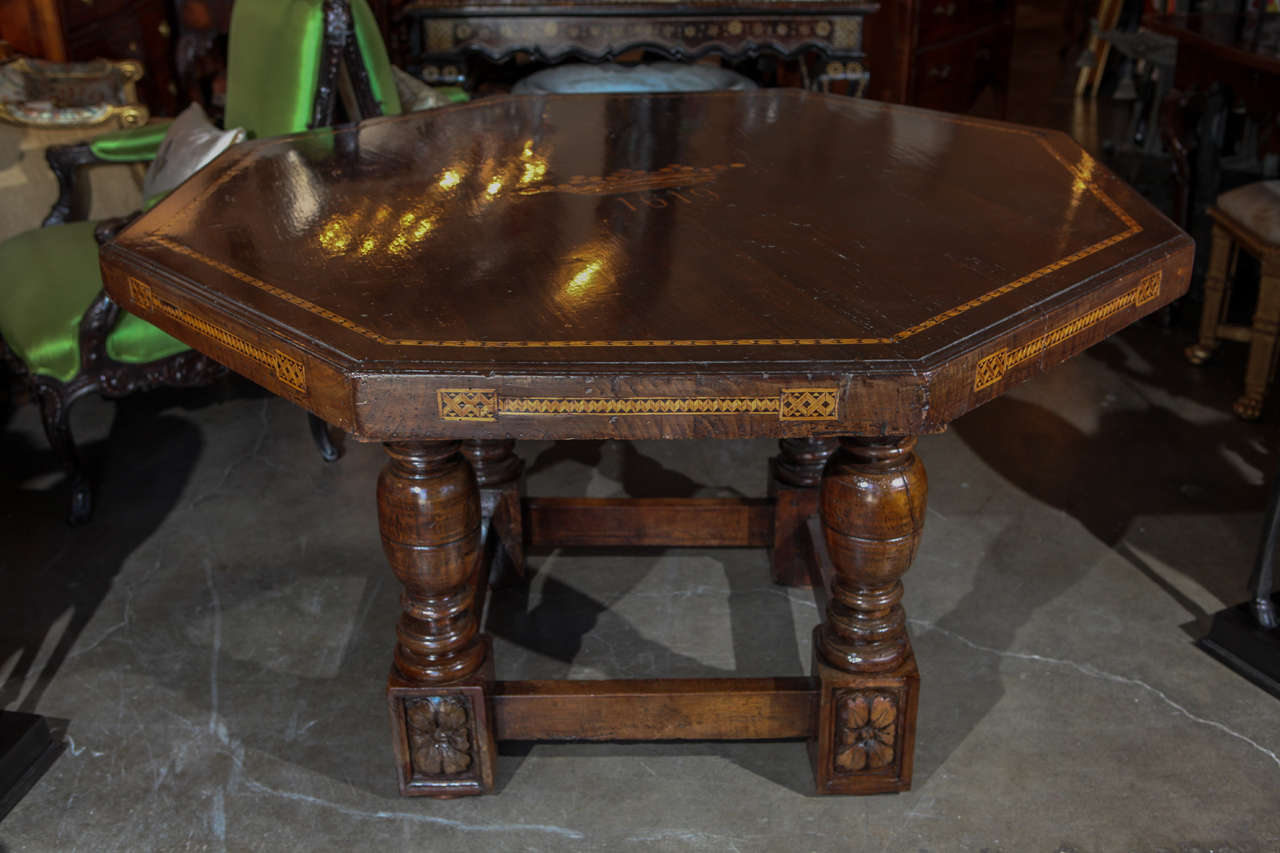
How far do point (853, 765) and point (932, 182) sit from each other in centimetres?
96

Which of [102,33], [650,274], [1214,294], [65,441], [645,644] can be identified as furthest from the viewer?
[102,33]

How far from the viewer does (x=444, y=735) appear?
1909mm

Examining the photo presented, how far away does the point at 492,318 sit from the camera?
5.00 feet

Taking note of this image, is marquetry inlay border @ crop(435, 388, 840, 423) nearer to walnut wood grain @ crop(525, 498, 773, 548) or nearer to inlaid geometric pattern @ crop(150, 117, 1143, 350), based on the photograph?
inlaid geometric pattern @ crop(150, 117, 1143, 350)

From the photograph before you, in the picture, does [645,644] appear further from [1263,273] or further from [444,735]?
[1263,273]

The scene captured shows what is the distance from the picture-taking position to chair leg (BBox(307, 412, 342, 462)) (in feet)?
10.0

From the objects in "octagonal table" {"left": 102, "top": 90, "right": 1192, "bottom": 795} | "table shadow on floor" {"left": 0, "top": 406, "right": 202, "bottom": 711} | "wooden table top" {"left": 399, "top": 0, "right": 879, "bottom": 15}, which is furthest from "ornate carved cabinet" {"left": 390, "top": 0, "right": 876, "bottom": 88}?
"octagonal table" {"left": 102, "top": 90, "right": 1192, "bottom": 795}

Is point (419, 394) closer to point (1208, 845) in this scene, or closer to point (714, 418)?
point (714, 418)

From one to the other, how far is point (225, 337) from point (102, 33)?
11.5 feet

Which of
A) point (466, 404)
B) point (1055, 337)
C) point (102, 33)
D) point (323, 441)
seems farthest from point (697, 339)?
point (102, 33)

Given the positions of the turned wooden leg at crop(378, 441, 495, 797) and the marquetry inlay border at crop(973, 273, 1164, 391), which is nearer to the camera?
the marquetry inlay border at crop(973, 273, 1164, 391)

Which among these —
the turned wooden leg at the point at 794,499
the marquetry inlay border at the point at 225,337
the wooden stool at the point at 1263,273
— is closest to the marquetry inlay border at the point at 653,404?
the marquetry inlay border at the point at 225,337

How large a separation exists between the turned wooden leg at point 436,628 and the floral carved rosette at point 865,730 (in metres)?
0.55

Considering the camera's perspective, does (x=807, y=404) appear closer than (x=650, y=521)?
Yes
